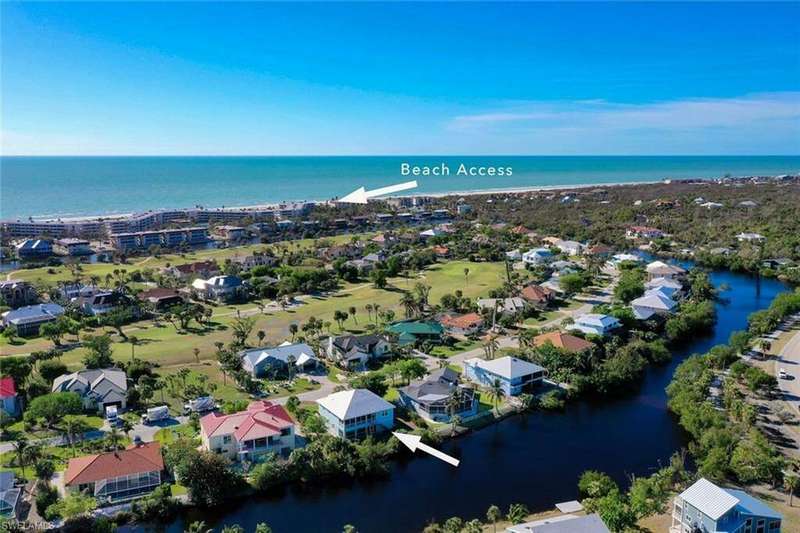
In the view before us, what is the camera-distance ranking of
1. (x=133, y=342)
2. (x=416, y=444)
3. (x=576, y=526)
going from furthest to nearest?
(x=133, y=342), (x=416, y=444), (x=576, y=526)

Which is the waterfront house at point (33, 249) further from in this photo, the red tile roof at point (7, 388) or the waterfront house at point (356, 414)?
the waterfront house at point (356, 414)

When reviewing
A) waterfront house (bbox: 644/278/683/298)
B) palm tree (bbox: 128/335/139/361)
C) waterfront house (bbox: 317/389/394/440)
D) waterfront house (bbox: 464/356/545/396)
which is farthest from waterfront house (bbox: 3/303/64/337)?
waterfront house (bbox: 644/278/683/298)

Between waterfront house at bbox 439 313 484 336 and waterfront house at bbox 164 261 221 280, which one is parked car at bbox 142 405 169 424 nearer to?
waterfront house at bbox 439 313 484 336

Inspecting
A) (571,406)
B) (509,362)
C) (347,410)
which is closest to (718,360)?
(571,406)

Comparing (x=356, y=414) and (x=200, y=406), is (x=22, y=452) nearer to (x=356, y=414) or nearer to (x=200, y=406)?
(x=200, y=406)

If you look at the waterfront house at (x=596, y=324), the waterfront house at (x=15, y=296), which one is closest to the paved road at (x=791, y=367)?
the waterfront house at (x=596, y=324)

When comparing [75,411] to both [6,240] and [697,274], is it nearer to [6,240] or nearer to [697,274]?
[697,274]

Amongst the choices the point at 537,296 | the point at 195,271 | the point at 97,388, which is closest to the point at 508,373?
the point at 537,296
